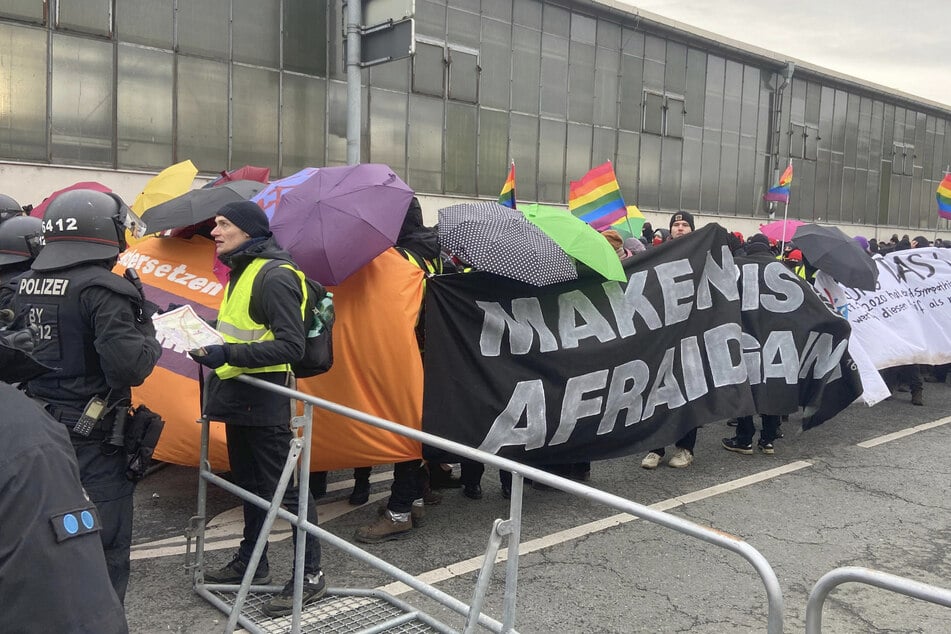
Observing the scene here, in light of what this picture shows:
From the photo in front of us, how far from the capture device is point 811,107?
3384cm

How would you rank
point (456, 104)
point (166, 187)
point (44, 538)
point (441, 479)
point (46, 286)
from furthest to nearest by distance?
point (456, 104) → point (166, 187) → point (441, 479) → point (46, 286) → point (44, 538)

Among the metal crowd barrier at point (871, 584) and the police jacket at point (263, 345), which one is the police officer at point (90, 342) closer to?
the police jacket at point (263, 345)

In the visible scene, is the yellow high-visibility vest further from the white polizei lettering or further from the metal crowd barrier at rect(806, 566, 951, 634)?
the metal crowd barrier at rect(806, 566, 951, 634)

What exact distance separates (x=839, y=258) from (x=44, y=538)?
25.6 ft

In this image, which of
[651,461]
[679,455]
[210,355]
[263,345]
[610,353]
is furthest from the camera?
[679,455]

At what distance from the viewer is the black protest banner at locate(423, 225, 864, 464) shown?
5008 mm

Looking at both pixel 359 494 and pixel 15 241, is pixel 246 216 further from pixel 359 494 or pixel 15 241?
pixel 359 494

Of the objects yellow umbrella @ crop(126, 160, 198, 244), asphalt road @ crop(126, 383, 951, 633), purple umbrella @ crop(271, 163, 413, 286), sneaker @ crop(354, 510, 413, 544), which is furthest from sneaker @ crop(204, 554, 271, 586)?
yellow umbrella @ crop(126, 160, 198, 244)

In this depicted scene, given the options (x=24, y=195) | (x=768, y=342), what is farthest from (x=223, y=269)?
(x=24, y=195)

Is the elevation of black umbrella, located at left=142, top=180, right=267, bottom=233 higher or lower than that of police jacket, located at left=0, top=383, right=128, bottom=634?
higher

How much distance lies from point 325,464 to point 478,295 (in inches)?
55.9

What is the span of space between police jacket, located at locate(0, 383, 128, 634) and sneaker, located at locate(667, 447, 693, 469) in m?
5.74

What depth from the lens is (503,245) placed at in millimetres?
5062

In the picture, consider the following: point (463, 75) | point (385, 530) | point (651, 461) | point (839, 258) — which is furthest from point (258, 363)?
point (463, 75)
